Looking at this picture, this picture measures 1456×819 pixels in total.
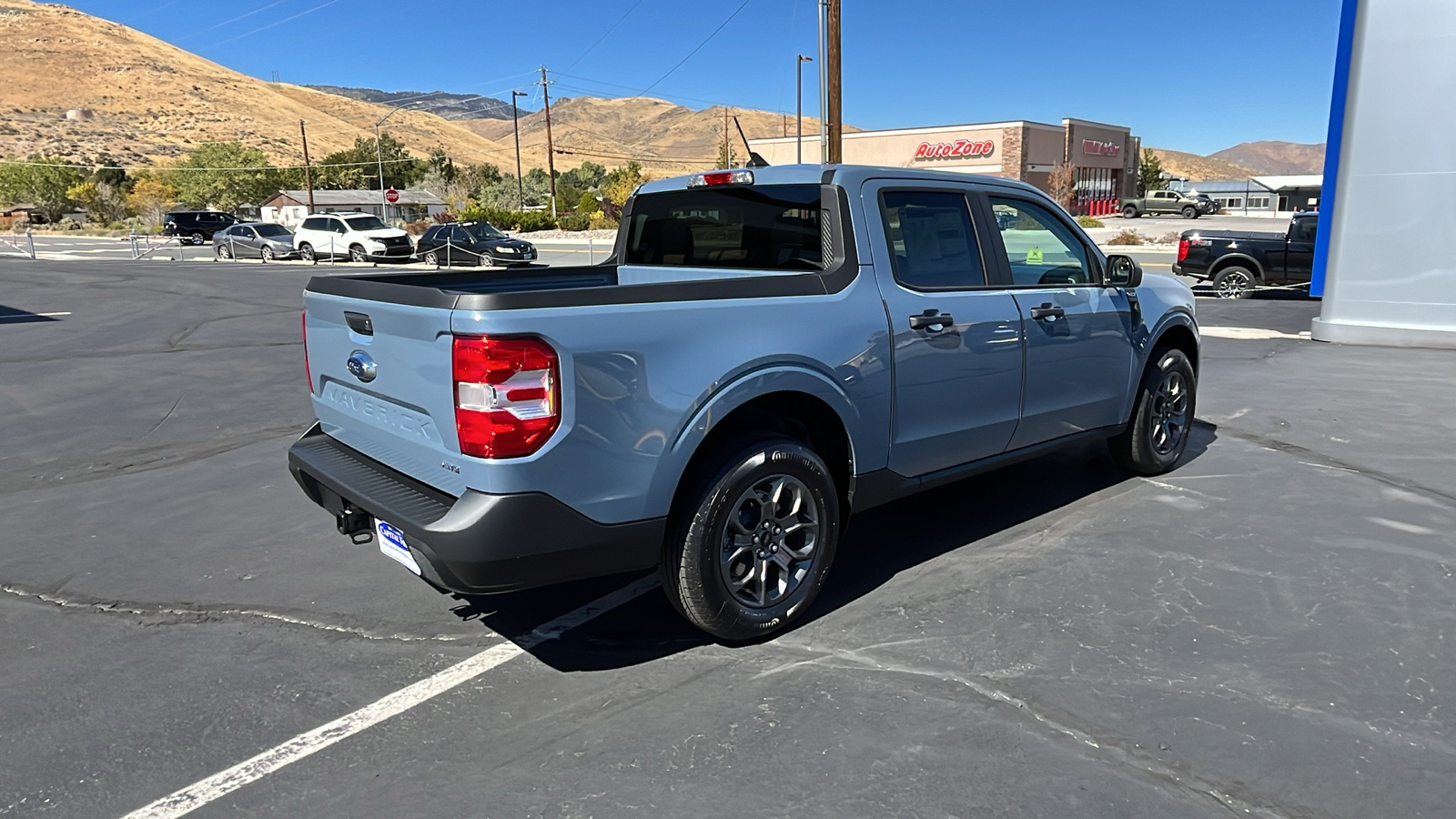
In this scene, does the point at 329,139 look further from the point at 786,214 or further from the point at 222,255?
the point at 786,214

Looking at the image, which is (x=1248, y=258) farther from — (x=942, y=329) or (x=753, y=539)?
(x=753, y=539)

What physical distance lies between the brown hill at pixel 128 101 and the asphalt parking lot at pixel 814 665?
12604 cm

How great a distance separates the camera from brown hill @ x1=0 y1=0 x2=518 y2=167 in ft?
382

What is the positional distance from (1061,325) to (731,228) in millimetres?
1774

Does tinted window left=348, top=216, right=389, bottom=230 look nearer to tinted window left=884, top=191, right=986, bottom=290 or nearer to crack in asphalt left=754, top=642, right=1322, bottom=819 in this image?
tinted window left=884, top=191, right=986, bottom=290

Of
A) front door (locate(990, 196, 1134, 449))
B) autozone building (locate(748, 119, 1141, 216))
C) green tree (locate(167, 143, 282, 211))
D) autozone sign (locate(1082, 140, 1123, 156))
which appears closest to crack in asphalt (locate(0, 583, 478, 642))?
front door (locate(990, 196, 1134, 449))

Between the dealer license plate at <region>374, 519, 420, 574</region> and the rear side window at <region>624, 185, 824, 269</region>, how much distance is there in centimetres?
201

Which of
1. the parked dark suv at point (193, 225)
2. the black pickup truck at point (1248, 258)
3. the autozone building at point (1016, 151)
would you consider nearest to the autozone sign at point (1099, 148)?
the autozone building at point (1016, 151)

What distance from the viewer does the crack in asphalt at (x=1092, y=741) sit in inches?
110

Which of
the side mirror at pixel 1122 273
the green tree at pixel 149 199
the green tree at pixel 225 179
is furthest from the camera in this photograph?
the green tree at pixel 225 179

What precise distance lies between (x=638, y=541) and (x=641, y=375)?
594 millimetres

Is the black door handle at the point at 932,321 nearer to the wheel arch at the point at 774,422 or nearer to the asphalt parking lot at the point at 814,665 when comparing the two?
the wheel arch at the point at 774,422

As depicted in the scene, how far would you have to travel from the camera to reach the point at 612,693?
347 centimetres

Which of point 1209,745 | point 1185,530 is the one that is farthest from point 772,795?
point 1185,530
